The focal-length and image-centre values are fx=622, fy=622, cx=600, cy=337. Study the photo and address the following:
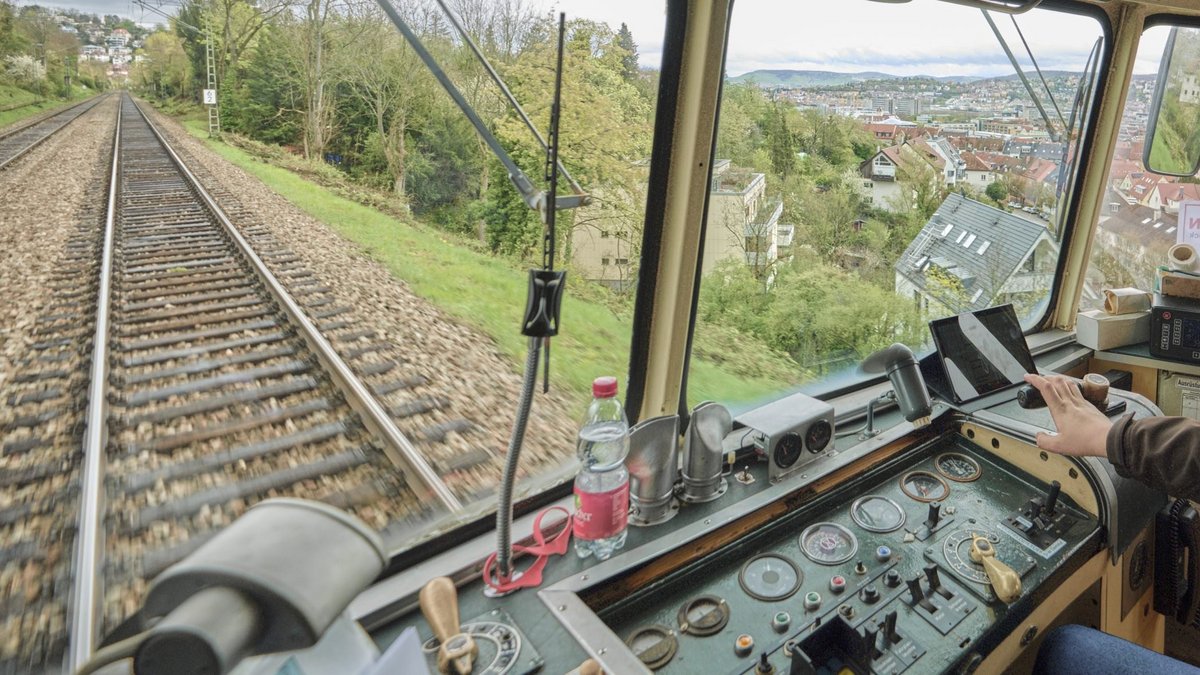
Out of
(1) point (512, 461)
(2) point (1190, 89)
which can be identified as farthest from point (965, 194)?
(1) point (512, 461)

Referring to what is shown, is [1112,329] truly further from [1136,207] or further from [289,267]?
[289,267]

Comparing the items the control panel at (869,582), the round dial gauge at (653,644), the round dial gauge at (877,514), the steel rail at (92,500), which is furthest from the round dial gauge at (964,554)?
the steel rail at (92,500)

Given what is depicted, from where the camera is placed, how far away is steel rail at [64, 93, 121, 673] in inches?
37.6

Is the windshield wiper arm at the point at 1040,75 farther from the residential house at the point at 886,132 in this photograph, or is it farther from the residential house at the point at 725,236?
the residential house at the point at 725,236

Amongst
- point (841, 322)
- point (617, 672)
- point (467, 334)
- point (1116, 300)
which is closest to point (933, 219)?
point (841, 322)

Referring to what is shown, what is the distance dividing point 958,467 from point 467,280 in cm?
163

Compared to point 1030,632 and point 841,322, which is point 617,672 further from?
point 841,322

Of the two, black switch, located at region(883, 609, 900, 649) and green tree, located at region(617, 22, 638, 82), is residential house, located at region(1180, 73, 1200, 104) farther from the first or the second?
black switch, located at region(883, 609, 900, 649)

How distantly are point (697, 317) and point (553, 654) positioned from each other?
975 mm

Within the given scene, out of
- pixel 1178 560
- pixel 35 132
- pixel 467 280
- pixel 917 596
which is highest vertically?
pixel 35 132

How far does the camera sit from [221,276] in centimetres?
123

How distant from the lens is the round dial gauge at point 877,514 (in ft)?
5.48

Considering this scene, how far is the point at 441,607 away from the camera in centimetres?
118

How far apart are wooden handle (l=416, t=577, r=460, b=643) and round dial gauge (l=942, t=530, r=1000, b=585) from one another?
3.90 feet
